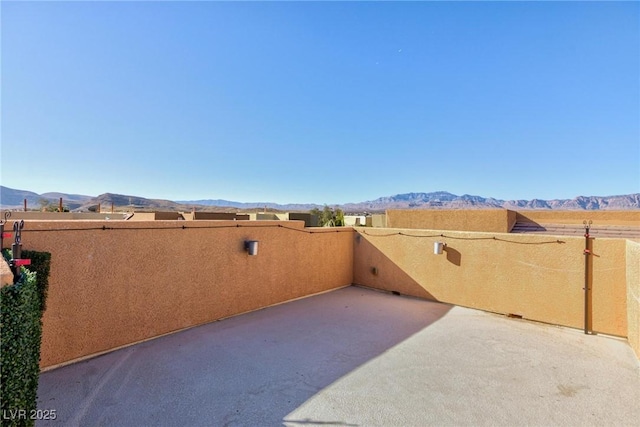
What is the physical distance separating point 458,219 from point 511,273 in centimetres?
657

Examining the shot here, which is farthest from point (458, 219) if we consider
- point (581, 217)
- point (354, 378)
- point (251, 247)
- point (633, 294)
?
point (354, 378)

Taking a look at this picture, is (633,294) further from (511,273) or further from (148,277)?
(148,277)

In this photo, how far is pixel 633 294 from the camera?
16.8 ft

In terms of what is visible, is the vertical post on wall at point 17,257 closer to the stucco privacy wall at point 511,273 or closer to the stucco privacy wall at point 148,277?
the stucco privacy wall at point 148,277

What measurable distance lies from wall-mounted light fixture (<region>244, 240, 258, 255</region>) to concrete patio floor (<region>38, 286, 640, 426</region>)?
160 centimetres

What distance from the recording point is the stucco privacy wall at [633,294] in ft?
15.7

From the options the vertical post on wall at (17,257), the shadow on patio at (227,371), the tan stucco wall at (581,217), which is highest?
the tan stucco wall at (581,217)

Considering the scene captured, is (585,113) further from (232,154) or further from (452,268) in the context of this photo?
(232,154)

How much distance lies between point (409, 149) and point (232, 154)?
76.4 ft

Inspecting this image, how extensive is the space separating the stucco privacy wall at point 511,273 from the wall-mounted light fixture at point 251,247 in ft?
14.0

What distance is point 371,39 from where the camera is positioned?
1459 centimetres

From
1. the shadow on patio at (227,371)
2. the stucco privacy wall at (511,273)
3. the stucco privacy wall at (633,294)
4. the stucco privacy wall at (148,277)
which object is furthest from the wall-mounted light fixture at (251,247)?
the stucco privacy wall at (633,294)

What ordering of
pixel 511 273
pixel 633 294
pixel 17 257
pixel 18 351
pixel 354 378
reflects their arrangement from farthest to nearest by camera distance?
pixel 511 273
pixel 633 294
pixel 354 378
pixel 17 257
pixel 18 351

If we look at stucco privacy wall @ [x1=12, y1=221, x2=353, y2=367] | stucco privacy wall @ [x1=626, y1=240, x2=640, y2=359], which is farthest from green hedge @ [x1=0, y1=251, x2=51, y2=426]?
stucco privacy wall @ [x1=626, y1=240, x2=640, y2=359]
